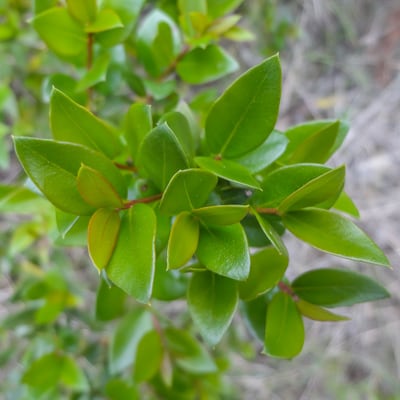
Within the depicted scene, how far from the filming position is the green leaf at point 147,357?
33.0 inches

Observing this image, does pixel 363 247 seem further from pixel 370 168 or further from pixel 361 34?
pixel 361 34

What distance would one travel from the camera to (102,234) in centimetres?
48

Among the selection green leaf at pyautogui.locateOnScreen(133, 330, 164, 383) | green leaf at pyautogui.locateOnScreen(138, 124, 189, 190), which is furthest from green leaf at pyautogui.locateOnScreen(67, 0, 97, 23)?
green leaf at pyautogui.locateOnScreen(133, 330, 164, 383)

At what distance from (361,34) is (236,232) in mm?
1711

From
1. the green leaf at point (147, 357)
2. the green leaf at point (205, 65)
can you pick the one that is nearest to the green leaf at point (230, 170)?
the green leaf at point (205, 65)

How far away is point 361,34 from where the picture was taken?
6.28 feet

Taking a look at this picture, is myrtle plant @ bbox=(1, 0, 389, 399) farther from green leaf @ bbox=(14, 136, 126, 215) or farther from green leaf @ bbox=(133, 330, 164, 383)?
green leaf @ bbox=(133, 330, 164, 383)

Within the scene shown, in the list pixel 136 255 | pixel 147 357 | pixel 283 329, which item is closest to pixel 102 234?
pixel 136 255

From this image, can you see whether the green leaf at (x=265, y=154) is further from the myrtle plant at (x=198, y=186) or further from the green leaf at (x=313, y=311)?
the green leaf at (x=313, y=311)

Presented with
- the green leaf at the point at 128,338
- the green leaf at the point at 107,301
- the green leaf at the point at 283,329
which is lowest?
the green leaf at the point at 128,338

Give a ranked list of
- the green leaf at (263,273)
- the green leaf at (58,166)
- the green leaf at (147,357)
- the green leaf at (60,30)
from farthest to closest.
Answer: the green leaf at (147,357), the green leaf at (60,30), the green leaf at (263,273), the green leaf at (58,166)

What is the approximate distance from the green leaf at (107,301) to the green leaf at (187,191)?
206mm

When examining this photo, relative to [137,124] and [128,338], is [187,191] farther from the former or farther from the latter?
[128,338]

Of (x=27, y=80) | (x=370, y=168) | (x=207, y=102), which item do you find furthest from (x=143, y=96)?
(x=370, y=168)
